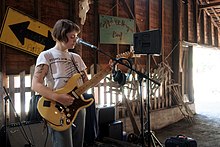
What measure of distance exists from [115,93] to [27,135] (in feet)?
7.45

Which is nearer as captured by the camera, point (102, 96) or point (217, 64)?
point (102, 96)

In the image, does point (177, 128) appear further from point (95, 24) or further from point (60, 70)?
point (60, 70)

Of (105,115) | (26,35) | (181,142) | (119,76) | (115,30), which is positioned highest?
(115,30)

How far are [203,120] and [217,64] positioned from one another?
8.41 m

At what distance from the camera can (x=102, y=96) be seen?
17.2 feet

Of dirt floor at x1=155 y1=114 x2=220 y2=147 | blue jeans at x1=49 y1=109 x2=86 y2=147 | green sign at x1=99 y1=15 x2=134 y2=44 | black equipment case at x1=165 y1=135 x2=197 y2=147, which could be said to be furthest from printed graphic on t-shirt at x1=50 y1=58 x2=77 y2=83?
dirt floor at x1=155 y1=114 x2=220 y2=147

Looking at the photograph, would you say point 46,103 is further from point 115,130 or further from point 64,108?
point 115,130

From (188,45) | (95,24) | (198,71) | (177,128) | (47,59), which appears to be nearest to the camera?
(47,59)

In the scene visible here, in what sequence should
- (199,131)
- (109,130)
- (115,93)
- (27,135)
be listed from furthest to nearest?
(199,131) < (115,93) < (109,130) < (27,135)

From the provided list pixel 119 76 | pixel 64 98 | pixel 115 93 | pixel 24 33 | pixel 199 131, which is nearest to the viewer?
pixel 64 98

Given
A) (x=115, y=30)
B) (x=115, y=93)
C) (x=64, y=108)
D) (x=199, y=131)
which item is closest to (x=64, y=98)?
(x=64, y=108)

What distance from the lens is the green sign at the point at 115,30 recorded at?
16.8 feet

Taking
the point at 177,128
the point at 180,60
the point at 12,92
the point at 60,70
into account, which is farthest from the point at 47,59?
the point at 180,60

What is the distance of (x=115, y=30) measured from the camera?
530 centimetres
